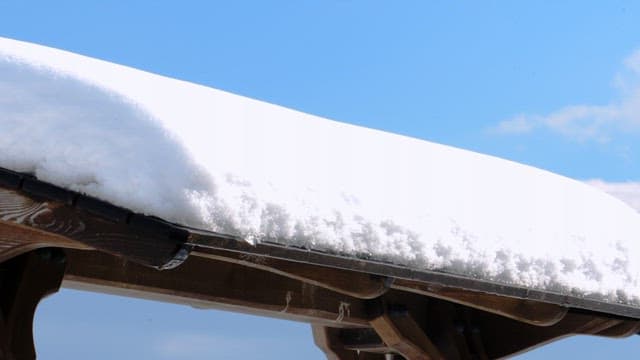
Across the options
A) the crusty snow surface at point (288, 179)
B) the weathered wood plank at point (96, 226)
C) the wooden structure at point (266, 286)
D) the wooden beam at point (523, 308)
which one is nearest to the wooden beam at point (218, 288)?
the wooden structure at point (266, 286)

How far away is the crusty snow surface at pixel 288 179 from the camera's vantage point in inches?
150

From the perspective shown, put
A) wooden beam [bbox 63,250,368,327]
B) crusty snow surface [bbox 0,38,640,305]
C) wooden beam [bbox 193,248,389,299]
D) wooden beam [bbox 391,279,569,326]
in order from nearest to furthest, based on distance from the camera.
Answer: crusty snow surface [bbox 0,38,640,305], wooden beam [bbox 193,248,389,299], wooden beam [bbox 63,250,368,327], wooden beam [bbox 391,279,569,326]

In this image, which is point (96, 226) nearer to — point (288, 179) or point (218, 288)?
point (288, 179)

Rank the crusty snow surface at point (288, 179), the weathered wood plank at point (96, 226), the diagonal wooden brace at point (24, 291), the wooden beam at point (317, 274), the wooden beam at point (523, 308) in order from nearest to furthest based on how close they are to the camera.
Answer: the weathered wood plank at point (96, 226), the crusty snow surface at point (288, 179), the wooden beam at point (317, 274), the diagonal wooden brace at point (24, 291), the wooden beam at point (523, 308)

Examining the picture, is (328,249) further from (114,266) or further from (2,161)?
(114,266)

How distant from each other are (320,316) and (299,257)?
2.34 meters

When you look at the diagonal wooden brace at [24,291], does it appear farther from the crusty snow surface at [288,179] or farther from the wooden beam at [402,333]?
the wooden beam at [402,333]

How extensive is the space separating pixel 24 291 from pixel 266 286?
1.59 m

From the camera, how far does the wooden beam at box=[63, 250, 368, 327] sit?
539 cm

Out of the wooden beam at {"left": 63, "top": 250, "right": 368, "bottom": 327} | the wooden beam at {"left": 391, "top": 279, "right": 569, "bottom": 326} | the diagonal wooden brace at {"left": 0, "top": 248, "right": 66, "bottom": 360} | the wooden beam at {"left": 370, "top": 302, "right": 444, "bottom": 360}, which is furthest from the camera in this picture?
the wooden beam at {"left": 370, "top": 302, "right": 444, "bottom": 360}

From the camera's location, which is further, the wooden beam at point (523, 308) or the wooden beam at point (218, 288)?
the wooden beam at point (523, 308)

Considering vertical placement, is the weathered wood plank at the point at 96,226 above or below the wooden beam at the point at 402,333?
below

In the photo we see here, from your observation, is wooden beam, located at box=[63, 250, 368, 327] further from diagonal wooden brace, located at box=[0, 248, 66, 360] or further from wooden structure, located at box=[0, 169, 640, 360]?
diagonal wooden brace, located at box=[0, 248, 66, 360]

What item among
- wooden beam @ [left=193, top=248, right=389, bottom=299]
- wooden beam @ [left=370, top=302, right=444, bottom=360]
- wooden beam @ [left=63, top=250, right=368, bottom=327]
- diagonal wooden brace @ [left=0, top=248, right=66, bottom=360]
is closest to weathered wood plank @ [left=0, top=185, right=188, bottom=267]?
wooden beam @ [left=193, top=248, right=389, bottom=299]
